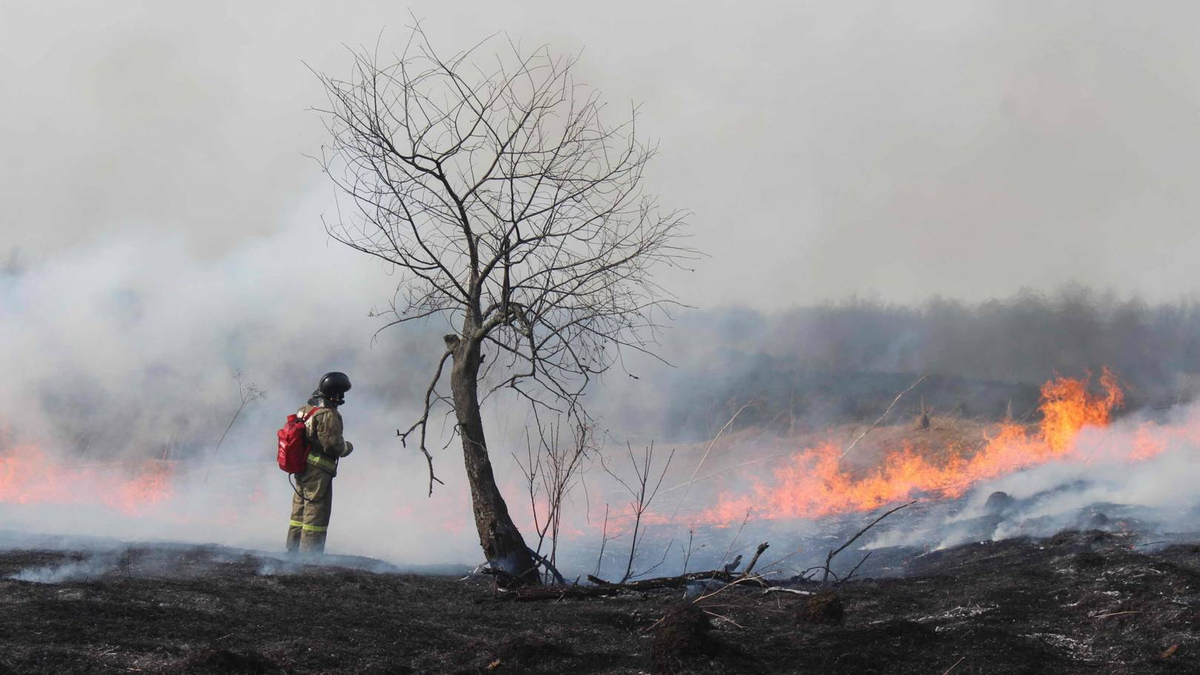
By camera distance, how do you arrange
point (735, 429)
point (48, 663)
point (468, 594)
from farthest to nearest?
point (735, 429)
point (468, 594)
point (48, 663)

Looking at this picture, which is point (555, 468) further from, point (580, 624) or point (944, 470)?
point (944, 470)

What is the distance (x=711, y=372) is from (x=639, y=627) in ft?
99.0

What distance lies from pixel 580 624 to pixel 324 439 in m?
5.35

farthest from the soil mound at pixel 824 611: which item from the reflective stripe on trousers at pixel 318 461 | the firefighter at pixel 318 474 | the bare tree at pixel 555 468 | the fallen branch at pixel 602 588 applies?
the reflective stripe on trousers at pixel 318 461

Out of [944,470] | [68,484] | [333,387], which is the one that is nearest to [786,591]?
[333,387]

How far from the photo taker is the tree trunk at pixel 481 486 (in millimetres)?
9883

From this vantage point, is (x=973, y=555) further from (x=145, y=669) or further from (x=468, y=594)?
(x=145, y=669)

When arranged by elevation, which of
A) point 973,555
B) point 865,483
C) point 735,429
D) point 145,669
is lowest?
point 145,669

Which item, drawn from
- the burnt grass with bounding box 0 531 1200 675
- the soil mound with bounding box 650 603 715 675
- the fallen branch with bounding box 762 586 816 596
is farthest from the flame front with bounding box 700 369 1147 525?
the soil mound with bounding box 650 603 715 675

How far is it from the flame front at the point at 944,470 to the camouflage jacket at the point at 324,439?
927 centimetres

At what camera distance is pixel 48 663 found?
16.0ft

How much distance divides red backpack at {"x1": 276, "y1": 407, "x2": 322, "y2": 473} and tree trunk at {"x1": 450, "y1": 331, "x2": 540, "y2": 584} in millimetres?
2486

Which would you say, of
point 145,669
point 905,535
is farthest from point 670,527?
point 145,669

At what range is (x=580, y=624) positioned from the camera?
736 cm
